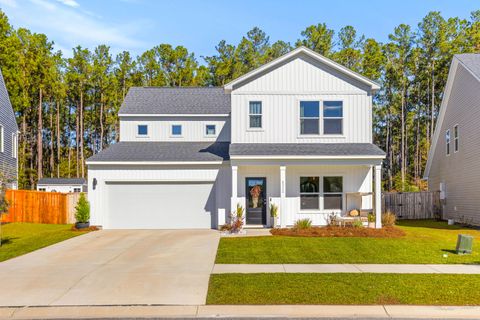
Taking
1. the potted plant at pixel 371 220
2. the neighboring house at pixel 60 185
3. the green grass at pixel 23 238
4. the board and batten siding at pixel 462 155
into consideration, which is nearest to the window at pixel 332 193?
the potted plant at pixel 371 220

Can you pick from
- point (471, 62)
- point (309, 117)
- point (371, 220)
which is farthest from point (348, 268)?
point (471, 62)

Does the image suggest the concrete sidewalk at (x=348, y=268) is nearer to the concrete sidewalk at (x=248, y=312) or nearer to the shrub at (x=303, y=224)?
the concrete sidewalk at (x=248, y=312)

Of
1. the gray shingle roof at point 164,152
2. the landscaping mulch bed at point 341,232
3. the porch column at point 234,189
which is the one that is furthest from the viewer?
the gray shingle roof at point 164,152

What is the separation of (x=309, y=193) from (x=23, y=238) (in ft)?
37.9

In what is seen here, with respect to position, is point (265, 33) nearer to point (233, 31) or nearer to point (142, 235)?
point (233, 31)

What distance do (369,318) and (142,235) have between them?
11810mm

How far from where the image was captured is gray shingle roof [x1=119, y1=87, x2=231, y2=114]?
77.4 ft

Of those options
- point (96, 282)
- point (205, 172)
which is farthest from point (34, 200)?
point (96, 282)

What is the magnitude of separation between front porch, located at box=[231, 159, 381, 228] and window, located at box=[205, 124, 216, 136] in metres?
4.60

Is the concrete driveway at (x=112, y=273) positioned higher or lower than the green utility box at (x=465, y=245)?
lower

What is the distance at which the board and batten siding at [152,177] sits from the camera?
19.5m

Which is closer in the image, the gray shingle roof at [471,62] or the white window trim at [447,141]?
the gray shingle roof at [471,62]

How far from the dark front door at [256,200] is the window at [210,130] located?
484 cm

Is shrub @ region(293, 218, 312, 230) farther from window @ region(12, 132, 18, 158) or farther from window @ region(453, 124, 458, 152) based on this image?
window @ region(12, 132, 18, 158)
